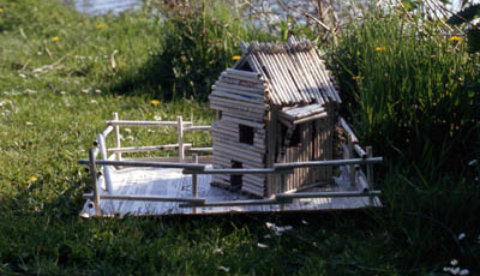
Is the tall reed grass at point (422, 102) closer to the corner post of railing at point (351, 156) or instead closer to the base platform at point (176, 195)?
the corner post of railing at point (351, 156)

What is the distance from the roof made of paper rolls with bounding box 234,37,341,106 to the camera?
456 cm

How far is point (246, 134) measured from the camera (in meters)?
4.81

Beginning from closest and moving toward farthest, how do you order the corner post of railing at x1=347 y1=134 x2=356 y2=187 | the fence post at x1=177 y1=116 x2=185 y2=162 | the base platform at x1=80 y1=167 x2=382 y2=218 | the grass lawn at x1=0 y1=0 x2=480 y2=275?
the grass lawn at x1=0 y1=0 x2=480 y2=275 → the base platform at x1=80 y1=167 x2=382 y2=218 → the corner post of railing at x1=347 y1=134 x2=356 y2=187 → the fence post at x1=177 y1=116 x2=185 y2=162

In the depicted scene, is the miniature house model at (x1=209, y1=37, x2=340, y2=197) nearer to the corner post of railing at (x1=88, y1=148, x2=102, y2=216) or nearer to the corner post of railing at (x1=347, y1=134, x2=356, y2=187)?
the corner post of railing at (x1=347, y1=134, x2=356, y2=187)

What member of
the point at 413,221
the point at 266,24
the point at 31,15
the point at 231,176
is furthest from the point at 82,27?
the point at 413,221

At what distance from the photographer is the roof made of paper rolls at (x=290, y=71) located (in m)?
4.56

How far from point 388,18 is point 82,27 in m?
6.28

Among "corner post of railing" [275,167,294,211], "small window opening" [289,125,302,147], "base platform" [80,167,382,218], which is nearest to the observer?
"corner post of railing" [275,167,294,211]

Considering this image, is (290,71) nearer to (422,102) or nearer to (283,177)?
(283,177)

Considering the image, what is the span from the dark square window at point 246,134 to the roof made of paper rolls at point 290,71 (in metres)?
0.40

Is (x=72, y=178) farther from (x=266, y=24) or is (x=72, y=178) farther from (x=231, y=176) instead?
(x=266, y=24)

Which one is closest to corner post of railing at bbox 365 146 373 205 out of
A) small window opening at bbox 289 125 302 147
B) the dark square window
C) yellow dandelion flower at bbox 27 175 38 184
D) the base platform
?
the base platform

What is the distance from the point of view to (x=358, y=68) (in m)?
5.93

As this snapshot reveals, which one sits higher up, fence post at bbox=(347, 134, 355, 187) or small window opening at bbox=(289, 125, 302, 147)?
small window opening at bbox=(289, 125, 302, 147)
